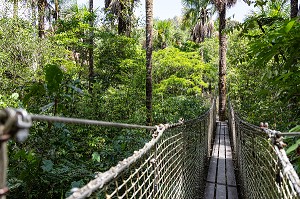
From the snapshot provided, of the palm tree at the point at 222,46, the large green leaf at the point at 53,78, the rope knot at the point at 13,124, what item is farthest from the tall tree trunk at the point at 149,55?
the rope knot at the point at 13,124

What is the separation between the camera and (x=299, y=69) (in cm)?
185

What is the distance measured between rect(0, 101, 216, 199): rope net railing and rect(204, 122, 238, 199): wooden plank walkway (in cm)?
15

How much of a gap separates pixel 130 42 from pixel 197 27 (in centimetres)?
955

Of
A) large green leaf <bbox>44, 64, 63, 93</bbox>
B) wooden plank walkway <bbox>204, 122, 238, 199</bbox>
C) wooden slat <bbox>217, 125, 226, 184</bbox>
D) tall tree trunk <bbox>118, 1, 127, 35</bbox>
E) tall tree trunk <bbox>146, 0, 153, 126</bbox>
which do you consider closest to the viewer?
large green leaf <bbox>44, 64, 63, 93</bbox>

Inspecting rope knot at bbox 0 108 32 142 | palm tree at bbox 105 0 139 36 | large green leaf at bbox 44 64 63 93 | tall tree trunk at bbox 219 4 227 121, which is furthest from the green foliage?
rope knot at bbox 0 108 32 142

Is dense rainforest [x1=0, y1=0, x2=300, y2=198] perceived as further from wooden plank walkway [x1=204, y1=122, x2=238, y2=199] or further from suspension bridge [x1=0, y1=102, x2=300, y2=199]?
wooden plank walkway [x1=204, y1=122, x2=238, y2=199]

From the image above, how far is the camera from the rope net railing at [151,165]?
1.28 ft

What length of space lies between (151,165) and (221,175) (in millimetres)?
2918

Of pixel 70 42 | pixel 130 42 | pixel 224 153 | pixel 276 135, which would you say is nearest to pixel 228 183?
pixel 224 153

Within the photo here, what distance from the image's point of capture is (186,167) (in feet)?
9.43

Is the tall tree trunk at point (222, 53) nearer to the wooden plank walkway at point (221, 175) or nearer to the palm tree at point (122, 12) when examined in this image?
the palm tree at point (122, 12)

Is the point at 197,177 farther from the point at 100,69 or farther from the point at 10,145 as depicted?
the point at 100,69

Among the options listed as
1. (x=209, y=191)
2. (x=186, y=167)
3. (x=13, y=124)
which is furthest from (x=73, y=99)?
(x=13, y=124)

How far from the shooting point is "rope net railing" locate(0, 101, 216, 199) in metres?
0.39
